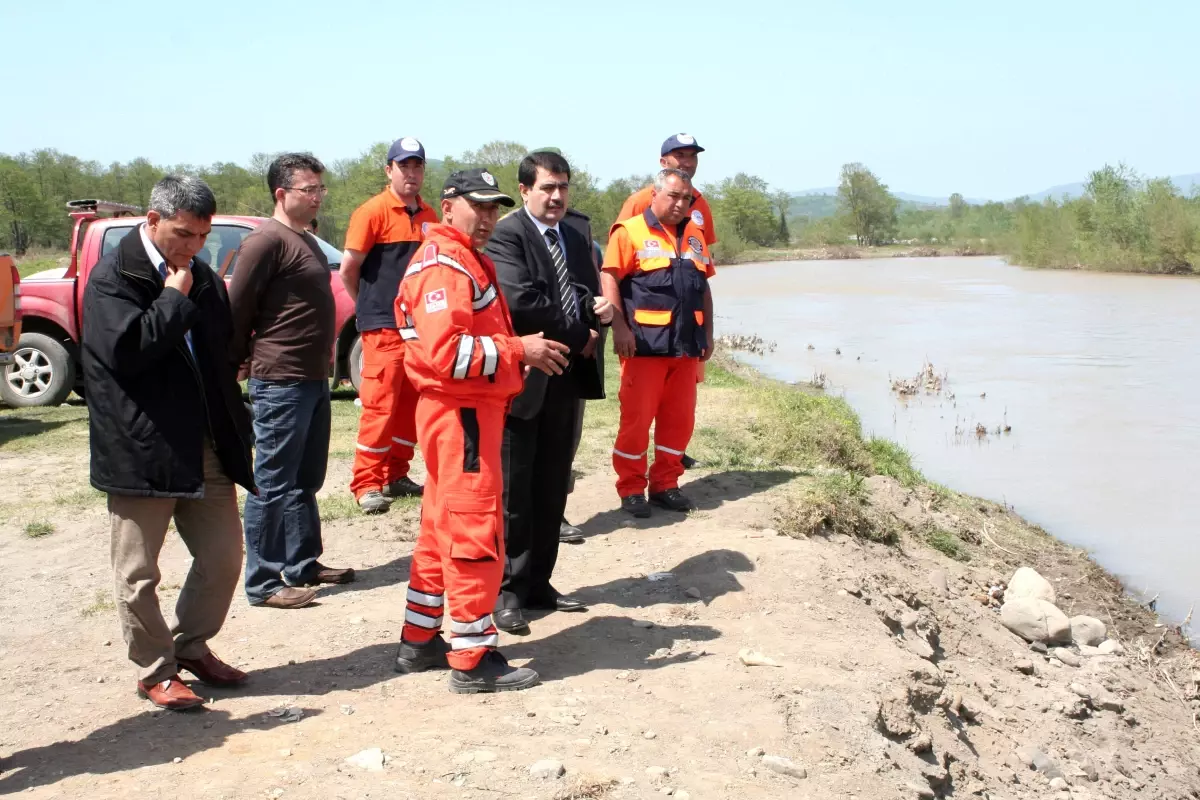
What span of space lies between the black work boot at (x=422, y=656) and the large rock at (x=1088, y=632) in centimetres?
403

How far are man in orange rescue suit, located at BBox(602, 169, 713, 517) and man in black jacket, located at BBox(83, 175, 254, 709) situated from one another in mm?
2856

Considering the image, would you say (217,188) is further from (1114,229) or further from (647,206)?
(647,206)

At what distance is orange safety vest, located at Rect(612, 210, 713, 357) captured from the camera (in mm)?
6797

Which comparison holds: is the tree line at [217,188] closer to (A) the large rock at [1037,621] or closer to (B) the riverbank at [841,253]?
(B) the riverbank at [841,253]

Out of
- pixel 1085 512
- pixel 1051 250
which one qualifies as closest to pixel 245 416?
pixel 1085 512

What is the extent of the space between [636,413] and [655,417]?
30 centimetres

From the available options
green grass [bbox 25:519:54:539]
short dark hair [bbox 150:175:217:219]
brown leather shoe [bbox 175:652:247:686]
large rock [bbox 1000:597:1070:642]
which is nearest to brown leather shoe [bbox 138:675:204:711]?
brown leather shoe [bbox 175:652:247:686]

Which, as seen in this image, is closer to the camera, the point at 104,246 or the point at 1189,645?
the point at 1189,645

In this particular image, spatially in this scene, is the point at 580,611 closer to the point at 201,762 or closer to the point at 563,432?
the point at 563,432

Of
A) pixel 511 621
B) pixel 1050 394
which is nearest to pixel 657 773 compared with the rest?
pixel 511 621

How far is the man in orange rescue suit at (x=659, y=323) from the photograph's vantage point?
6785 mm

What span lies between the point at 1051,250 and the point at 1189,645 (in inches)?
1788

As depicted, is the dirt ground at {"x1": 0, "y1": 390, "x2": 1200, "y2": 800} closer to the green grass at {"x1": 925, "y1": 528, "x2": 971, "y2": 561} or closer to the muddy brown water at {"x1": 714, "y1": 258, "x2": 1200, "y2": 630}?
the green grass at {"x1": 925, "y1": 528, "x2": 971, "y2": 561}

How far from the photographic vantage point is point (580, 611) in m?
5.45
